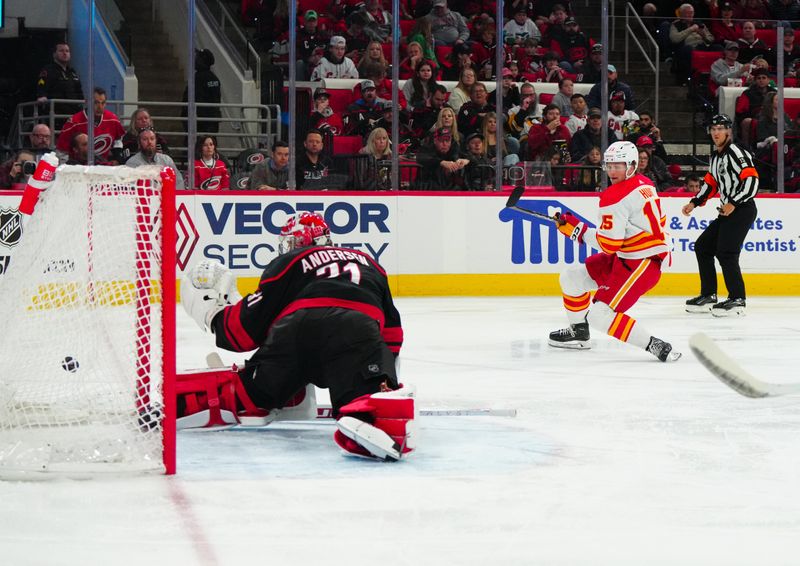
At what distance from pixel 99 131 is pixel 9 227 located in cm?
94

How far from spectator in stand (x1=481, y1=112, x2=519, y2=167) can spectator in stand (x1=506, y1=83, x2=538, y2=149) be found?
0.37ft

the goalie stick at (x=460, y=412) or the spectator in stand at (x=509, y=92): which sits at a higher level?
the spectator in stand at (x=509, y=92)

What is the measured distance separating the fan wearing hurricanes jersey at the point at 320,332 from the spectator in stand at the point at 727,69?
7950 millimetres

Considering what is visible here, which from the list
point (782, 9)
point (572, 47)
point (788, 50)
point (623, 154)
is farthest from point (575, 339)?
point (782, 9)

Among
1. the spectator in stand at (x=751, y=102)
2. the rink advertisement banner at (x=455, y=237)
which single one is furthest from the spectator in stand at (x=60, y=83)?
the spectator in stand at (x=751, y=102)

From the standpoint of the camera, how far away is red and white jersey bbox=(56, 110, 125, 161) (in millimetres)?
8867

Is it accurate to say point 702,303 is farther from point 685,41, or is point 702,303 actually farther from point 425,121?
point 685,41

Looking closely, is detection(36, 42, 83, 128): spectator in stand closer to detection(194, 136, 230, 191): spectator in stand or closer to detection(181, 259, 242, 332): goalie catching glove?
detection(194, 136, 230, 191): spectator in stand

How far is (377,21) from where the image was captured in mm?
9766

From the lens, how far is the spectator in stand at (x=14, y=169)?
885 cm

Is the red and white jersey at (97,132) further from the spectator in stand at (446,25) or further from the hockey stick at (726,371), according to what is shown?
the hockey stick at (726,371)

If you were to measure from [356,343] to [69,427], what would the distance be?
92cm

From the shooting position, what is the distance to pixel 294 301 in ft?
13.3

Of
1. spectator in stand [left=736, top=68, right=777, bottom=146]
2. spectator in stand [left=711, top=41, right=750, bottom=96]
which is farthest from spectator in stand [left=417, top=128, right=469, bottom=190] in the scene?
spectator in stand [left=711, top=41, right=750, bottom=96]
